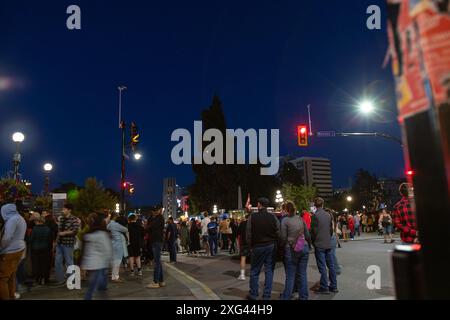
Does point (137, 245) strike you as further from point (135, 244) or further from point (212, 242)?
point (212, 242)

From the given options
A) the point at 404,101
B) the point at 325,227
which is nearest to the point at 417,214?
the point at 404,101

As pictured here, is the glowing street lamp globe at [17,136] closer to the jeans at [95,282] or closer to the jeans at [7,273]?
the jeans at [7,273]

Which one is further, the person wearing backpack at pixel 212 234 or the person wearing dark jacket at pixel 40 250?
the person wearing backpack at pixel 212 234

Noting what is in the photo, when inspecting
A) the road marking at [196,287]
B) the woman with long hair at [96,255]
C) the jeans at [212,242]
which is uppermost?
the woman with long hair at [96,255]

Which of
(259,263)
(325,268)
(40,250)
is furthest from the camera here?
(40,250)

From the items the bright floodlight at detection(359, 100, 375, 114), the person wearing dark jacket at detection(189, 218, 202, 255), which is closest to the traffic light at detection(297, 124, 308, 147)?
the bright floodlight at detection(359, 100, 375, 114)

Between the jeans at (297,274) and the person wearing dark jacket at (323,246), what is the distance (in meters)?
0.73

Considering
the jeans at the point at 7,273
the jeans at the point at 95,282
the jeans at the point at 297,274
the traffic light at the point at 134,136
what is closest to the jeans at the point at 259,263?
the jeans at the point at 297,274

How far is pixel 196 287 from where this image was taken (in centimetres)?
886

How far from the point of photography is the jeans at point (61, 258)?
33.1 ft

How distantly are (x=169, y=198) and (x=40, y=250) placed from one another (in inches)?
2353

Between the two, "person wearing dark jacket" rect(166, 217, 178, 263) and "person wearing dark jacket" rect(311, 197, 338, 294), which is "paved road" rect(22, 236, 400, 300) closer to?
"person wearing dark jacket" rect(311, 197, 338, 294)

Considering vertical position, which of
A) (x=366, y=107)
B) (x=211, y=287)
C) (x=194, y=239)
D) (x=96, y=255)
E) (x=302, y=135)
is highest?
(x=366, y=107)

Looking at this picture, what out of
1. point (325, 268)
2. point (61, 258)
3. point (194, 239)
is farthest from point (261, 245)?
point (194, 239)
